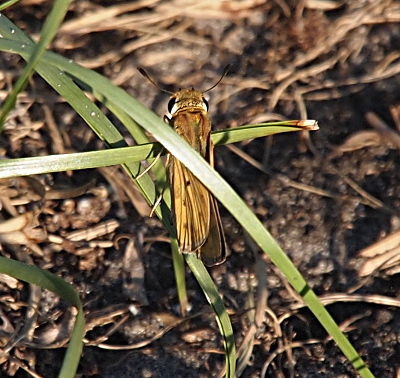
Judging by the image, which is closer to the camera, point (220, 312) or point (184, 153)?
point (184, 153)

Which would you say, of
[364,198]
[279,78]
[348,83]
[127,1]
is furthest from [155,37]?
[364,198]

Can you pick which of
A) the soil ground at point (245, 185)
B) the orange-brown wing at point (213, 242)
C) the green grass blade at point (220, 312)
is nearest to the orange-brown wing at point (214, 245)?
the orange-brown wing at point (213, 242)

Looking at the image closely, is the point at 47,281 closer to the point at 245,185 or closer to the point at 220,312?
the point at 220,312

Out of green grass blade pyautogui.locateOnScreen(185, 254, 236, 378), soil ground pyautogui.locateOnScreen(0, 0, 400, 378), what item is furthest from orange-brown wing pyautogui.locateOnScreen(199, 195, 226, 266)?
soil ground pyautogui.locateOnScreen(0, 0, 400, 378)

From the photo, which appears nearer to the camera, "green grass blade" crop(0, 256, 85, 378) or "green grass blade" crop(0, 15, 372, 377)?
"green grass blade" crop(0, 15, 372, 377)

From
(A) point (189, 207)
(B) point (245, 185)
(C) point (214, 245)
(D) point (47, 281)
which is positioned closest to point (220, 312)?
(C) point (214, 245)

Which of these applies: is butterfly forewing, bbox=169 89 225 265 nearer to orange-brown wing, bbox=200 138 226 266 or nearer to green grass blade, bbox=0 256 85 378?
orange-brown wing, bbox=200 138 226 266

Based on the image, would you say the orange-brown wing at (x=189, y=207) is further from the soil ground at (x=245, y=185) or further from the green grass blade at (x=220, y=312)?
the soil ground at (x=245, y=185)
